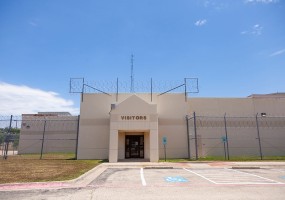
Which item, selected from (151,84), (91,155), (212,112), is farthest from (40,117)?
(212,112)

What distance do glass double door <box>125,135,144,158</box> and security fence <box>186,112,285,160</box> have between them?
19.5 feet

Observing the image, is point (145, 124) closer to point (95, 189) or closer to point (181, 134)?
point (181, 134)

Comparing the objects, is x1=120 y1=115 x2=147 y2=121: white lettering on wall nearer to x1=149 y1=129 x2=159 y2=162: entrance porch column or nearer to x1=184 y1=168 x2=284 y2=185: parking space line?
x1=149 y1=129 x2=159 y2=162: entrance porch column

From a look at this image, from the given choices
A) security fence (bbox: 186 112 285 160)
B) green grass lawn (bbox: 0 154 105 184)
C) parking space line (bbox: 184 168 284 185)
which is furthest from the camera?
security fence (bbox: 186 112 285 160)

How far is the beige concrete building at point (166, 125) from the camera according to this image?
2275cm

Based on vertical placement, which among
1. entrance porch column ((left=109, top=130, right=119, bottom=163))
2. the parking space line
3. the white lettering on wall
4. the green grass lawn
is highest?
the white lettering on wall

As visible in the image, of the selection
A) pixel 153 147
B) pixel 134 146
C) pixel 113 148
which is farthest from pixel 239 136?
pixel 113 148

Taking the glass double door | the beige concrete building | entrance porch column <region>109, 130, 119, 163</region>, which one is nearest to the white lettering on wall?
the beige concrete building

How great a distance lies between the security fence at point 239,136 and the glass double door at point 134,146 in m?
5.96

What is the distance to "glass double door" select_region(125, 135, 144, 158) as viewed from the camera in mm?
25031

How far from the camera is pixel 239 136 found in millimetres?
26547

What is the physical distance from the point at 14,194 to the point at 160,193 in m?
4.93

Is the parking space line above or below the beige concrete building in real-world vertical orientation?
below

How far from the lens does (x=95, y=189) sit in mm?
8984
